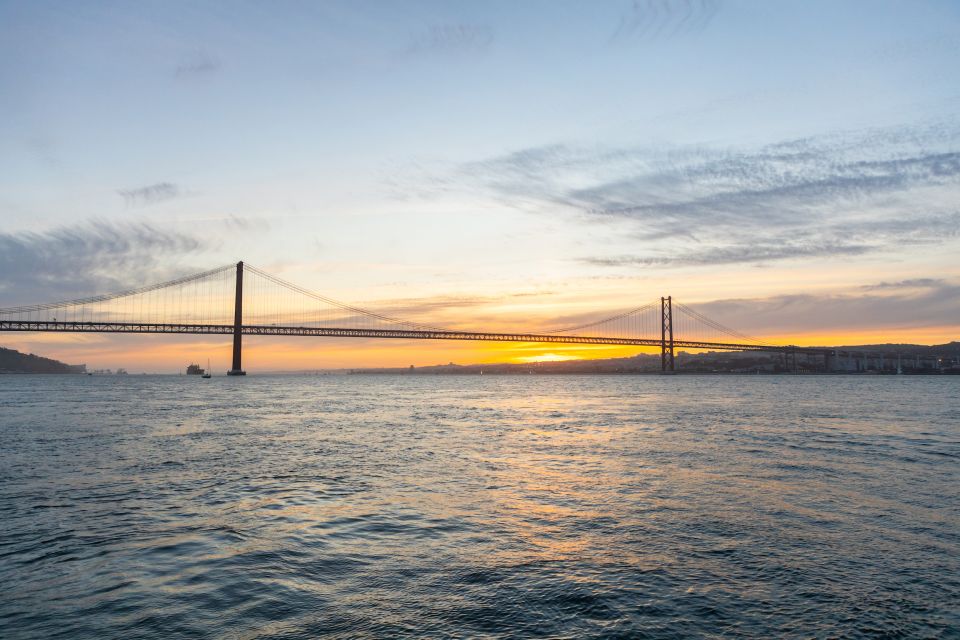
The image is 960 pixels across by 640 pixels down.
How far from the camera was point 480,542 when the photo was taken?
28.9 ft

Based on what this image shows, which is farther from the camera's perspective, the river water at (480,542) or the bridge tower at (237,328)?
the bridge tower at (237,328)

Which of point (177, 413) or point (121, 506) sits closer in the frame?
point (121, 506)

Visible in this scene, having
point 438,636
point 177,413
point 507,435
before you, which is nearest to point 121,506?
point 438,636

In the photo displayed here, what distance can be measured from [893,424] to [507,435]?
18.1m

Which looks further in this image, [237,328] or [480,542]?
[237,328]

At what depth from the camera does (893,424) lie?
2769 centimetres

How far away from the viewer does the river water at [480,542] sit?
6.13 m

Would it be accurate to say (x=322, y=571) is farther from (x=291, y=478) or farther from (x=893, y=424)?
(x=893, y=424)

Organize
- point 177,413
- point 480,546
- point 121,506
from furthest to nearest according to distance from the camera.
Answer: point 177,413 < point 121,506 < point 480,546

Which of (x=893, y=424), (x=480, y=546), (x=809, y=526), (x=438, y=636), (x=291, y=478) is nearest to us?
(x=438, y=636)

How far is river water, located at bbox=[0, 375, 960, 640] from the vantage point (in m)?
6.13

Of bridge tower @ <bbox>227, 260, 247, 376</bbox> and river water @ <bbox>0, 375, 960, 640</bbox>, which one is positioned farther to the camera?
bridge tower @ <bbox>227, 260, 247, 376</bbox>

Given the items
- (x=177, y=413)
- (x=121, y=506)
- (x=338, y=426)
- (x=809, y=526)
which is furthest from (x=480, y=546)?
→ (x=177, y=413)

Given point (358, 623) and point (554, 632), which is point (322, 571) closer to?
point (358, 623)
